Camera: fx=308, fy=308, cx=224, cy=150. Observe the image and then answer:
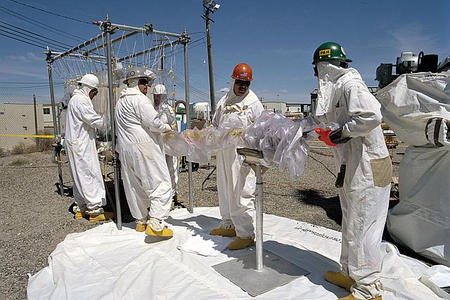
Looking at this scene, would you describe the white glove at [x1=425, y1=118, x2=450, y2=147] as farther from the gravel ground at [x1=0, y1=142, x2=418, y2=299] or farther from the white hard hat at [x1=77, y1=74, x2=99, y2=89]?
the white hard hat at [x1=77, y1=74, x2=99, y2=89]

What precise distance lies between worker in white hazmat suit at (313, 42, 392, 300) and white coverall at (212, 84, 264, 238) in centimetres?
97

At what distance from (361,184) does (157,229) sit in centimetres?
226

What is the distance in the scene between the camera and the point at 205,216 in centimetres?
452

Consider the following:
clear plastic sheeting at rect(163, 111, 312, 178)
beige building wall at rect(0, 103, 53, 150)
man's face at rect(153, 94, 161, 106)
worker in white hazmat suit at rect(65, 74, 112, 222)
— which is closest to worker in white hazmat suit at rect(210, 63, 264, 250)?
clear plastic sheeting at rect(163, 111, 312, 178)

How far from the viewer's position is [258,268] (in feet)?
9.14

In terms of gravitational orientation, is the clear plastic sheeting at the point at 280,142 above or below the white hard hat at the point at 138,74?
below

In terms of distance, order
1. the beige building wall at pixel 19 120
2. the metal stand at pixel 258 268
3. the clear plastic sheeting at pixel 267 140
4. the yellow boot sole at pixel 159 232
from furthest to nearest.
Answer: the beige building wall at pixel 19 120 < the yellow boot sole at pixel 159 232 < the metal stand at pixel 258 268 < the clear plastic sheeting at pixel 267 140

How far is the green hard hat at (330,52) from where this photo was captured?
228cm

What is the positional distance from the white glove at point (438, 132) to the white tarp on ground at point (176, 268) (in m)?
1.11

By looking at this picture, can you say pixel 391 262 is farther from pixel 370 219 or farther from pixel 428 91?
pixel 428 91

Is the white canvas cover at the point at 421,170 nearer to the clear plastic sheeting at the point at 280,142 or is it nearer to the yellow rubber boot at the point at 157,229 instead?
the clear plastic sheeting at the point at 280,142

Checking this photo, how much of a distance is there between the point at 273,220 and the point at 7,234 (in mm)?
3573

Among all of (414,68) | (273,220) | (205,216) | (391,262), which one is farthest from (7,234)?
(414,68)

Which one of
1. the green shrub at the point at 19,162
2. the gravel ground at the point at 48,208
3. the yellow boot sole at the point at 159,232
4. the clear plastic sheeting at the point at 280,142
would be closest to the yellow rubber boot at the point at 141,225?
the yellow boot sole at the point at 159,232
